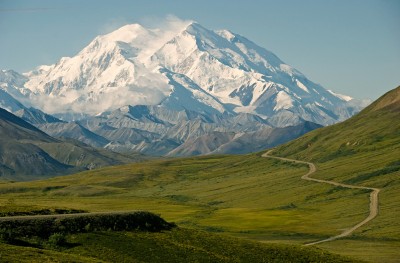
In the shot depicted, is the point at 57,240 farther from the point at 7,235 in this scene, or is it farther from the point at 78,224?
the point at 78,224

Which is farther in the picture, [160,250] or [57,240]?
[160,250]

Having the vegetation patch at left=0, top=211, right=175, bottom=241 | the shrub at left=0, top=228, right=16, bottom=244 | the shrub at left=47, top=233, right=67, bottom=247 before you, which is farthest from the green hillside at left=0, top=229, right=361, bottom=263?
the shrub at left=0, top=228, right=16, bottom=244

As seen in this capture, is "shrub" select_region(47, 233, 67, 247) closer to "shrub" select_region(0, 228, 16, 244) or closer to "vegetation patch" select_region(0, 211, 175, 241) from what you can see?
"vegetation patch" select_region(0, 211, 175, 241)

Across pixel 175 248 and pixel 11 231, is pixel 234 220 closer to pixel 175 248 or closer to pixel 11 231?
pixel 175 248

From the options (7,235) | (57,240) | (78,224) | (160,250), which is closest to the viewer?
(7,235)

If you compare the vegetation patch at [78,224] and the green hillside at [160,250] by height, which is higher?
the vegetation patch at [78,224]

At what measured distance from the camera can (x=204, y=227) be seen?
583 ft

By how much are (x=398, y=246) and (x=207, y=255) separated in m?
66.1

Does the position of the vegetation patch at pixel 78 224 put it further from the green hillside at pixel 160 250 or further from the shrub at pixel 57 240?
the green hillside at pixel 160 250

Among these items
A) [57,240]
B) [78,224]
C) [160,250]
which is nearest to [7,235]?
[57,240]

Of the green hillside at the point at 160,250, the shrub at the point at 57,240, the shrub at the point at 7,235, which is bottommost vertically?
the green hillside at the point at 160,250

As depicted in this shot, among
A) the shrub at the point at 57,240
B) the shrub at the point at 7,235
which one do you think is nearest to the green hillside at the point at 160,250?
the shrub at the point at 57,240

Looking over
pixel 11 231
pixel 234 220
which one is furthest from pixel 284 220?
pixel 11 231

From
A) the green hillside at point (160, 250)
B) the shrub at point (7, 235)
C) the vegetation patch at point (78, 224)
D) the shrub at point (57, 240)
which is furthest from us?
the vegetation patch at point (78, 224)
